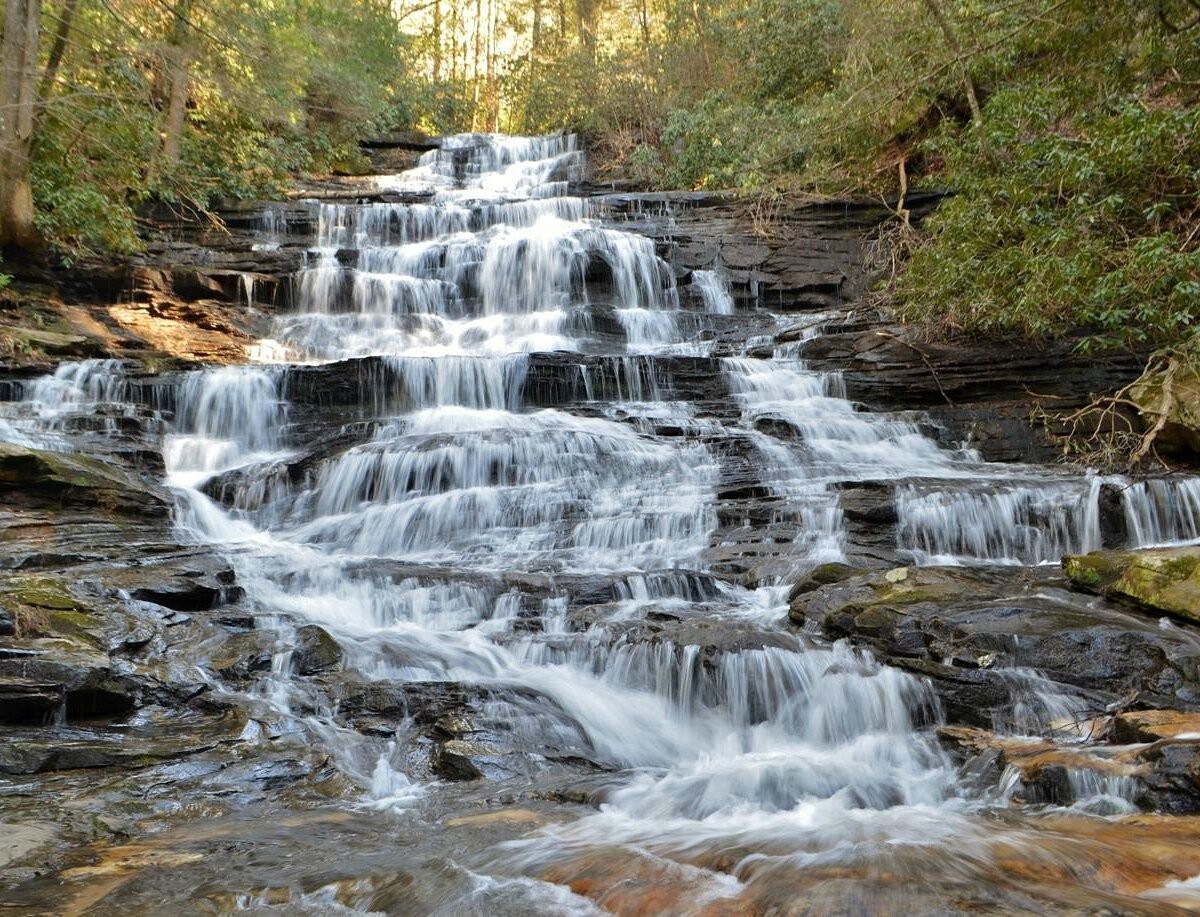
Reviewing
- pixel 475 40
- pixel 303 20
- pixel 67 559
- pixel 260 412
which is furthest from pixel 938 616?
pixel 475 40

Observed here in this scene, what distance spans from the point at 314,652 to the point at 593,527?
359 centimetres

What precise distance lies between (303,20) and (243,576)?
15170mm

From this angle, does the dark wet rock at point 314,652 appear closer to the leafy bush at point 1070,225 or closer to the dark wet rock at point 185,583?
the dark wet rock at point 185,583

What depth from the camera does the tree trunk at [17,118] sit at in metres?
12.0

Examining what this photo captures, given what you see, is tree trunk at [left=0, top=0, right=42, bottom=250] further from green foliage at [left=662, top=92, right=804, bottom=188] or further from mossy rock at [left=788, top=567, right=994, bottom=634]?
mossy rock at [left=788, top=567, right=994, bottom=634]

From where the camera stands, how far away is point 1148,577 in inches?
233

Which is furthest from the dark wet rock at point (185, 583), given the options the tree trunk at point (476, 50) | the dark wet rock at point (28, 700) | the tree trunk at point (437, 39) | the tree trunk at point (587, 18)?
the tree trunk at point (437, 39)

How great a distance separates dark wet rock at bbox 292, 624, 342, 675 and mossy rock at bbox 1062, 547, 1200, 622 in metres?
5.32

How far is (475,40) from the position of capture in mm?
31875

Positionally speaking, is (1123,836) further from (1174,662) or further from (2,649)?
(2,649)

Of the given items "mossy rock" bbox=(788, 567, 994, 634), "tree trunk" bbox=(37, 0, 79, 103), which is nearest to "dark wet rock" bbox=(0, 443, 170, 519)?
"mossy rock" bbox=(788, 567, 994, 634)

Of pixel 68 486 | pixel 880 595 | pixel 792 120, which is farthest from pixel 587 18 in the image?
pixel 880 595

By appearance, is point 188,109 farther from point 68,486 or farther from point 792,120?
point 68,486

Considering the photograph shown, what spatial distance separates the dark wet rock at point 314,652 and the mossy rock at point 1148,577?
5.32 meters
